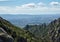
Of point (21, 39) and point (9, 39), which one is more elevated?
point (9, 39)

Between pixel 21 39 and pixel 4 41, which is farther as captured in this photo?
pixel 21 39

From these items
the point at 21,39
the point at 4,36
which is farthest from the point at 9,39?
the point at 21,39

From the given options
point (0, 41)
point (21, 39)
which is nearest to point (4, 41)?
point (0, 41)

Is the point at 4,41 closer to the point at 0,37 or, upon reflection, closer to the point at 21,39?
the point at 0,37

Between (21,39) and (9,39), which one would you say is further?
(21,39)

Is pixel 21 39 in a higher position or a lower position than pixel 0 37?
lower

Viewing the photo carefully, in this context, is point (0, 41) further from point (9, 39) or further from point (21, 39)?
point (21, 39)

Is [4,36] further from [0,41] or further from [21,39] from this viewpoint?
[21,39]
